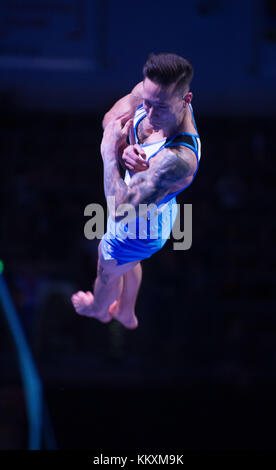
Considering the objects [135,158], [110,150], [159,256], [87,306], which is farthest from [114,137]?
[159,256]

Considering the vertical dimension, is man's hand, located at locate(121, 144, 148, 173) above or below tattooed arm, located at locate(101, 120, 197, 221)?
above

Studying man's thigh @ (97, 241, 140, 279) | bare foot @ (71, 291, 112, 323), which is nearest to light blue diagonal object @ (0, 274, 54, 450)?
bare foot @ (71, 291, 112, 323)

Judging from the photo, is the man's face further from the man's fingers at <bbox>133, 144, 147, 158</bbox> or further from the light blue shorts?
the light blue shorts

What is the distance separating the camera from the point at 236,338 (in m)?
4.96

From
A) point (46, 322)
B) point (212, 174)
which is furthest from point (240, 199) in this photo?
point (46, 322)

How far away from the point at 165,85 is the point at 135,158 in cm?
26

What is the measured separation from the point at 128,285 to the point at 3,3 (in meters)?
3.35

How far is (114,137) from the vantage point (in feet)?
6.72

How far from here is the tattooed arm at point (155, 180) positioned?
74.4 inches

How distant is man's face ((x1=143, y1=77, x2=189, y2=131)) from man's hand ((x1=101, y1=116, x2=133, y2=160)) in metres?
0.15

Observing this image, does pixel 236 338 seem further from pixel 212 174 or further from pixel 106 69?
pixel 106 69

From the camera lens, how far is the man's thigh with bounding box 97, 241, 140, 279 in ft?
7.70

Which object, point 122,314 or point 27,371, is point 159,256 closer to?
point 27,371
